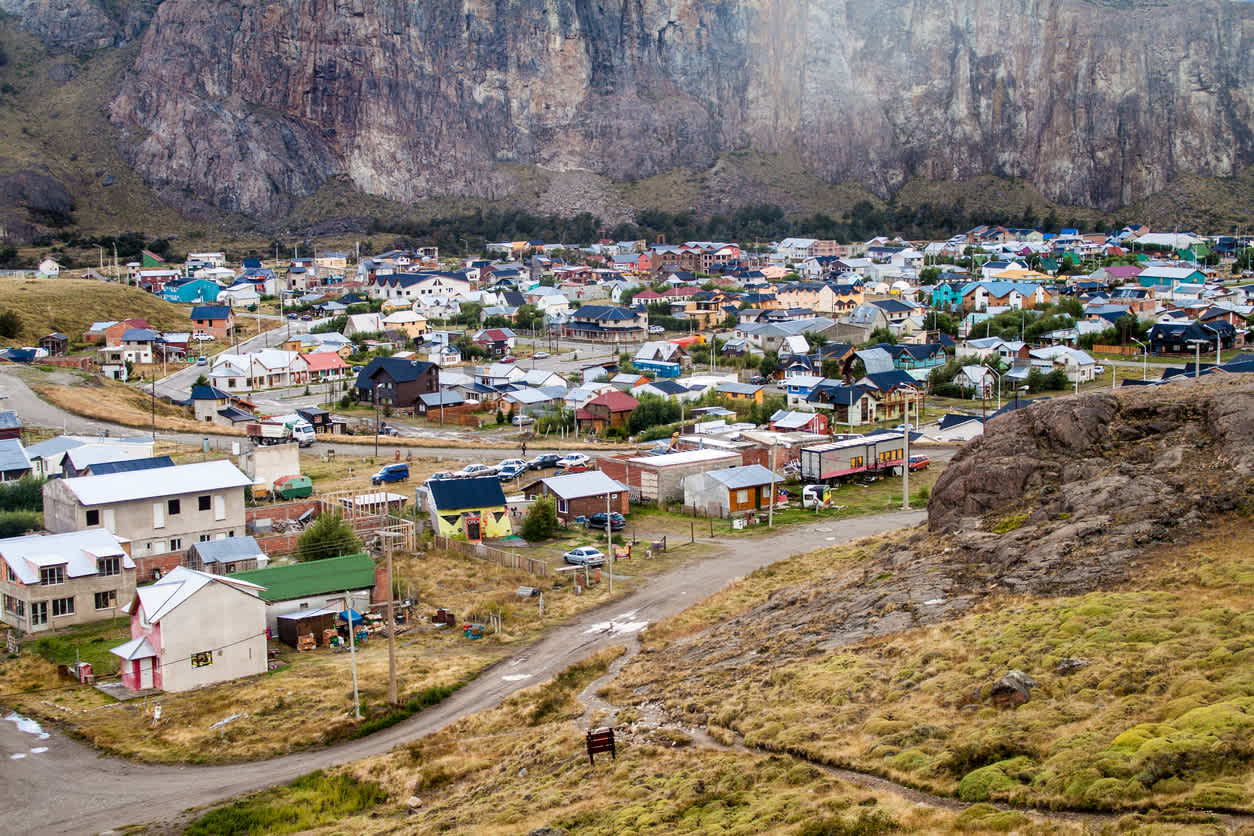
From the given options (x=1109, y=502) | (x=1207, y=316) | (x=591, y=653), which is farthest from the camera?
(x=1207, y=316)

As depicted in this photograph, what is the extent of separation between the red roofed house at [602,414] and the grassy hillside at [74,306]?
3298cm

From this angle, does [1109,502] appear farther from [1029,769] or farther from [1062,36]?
[1062,36]

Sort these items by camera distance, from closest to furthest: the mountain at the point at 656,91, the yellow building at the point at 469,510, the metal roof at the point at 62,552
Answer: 1. the metal roof at the point at 62,552
2. the yellow building at the point at 469,510
3. the mountain at the point at 656,91

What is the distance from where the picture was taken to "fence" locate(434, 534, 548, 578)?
91.0ft

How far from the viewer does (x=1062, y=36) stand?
5733 inches

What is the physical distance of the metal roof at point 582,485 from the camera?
32500 mm

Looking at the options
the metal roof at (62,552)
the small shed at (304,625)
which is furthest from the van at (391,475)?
the small shed at (304,625)

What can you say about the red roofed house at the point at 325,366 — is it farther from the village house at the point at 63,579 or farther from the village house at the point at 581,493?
the village house at the point at 63,579

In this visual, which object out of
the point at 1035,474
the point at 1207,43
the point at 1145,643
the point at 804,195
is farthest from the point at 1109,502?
the point at 1207,43

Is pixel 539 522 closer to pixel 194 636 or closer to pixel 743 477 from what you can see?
pixel 743 477

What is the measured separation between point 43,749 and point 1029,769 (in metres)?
14.2

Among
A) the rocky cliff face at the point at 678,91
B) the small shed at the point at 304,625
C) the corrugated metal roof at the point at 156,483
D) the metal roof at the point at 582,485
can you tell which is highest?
the rocky cliff face at the point at 678,91

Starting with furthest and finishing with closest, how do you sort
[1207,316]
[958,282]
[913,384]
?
[958,282] < [1207,316] < [913,384]

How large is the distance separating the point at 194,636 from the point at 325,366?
40.4m
